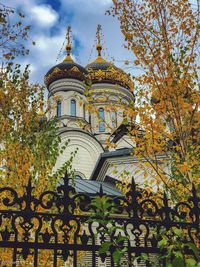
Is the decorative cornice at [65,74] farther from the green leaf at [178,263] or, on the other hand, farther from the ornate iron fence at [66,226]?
Answer: the green leaf at [178,263]

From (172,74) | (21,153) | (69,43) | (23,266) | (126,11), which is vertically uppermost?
(69,43)

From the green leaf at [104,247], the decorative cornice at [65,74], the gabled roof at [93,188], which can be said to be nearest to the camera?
the green leaf at [104,247]

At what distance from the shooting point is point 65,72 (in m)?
24.6

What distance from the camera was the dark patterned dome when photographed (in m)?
24.5

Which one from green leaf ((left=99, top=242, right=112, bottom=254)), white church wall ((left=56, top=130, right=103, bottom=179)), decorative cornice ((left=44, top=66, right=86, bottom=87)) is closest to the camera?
green leaf ((left=99, top=242, right=112, bottom=254))

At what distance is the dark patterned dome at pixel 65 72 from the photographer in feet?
80.5

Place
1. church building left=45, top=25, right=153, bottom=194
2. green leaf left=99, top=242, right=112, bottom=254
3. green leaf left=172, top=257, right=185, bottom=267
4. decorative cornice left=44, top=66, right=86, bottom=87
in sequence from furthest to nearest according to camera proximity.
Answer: decorative cornice left=44, top=66, right=86, bottom=87
church building left=45, top=25, right=153, bottom=194
green leaf left=99, top=242, right=112, bottom=254
green leaf left=172, top=257, right=185, bottom=267

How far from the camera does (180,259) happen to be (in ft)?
8.56

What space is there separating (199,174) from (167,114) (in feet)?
6.38

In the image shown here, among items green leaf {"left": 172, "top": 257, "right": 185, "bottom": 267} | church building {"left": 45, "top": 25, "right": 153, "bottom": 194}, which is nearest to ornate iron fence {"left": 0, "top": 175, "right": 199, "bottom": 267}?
green leaf {"left": 172, "top": 257, "right": 185, "bottom": 267}

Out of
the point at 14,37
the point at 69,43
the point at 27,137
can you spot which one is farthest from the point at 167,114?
the point at 69,43

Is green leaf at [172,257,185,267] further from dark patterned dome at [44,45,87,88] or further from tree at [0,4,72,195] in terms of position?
dark patterned dome at [44,45,87,88]

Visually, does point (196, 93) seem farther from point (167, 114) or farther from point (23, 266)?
point (23, 266)

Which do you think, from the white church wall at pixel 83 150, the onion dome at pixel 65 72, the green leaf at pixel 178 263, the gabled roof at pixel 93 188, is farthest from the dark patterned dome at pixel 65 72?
the green leaf at pixel 178 263
